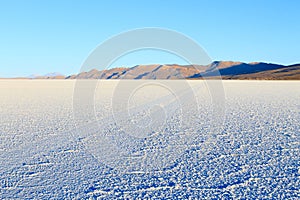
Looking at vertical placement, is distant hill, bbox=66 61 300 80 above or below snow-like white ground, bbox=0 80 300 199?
above

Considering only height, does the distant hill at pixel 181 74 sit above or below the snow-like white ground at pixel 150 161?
above

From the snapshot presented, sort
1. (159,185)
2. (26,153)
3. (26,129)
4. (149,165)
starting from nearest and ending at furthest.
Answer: (159,185), (149,165), (26,153), (26,129)

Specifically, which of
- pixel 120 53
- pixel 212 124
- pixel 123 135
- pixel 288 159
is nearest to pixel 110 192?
pixel 288 159

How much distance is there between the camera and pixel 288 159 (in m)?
4.35

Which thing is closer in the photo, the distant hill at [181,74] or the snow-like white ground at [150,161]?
the snow-like white ground at [150,161]

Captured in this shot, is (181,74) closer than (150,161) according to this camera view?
No

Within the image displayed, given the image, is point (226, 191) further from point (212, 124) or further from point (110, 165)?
point (212, 124)

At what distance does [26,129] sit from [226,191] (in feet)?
16.4

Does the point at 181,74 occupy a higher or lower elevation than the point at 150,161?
higher

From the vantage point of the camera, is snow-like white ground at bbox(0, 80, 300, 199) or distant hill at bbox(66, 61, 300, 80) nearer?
snow-like white ground at bbox(0, 80, 300, 199)

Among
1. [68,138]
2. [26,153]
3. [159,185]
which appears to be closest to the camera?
[159,185]

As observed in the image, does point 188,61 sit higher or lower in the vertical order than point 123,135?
higher

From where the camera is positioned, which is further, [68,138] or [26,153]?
[68,138]

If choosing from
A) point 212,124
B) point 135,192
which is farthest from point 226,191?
point 212,124
